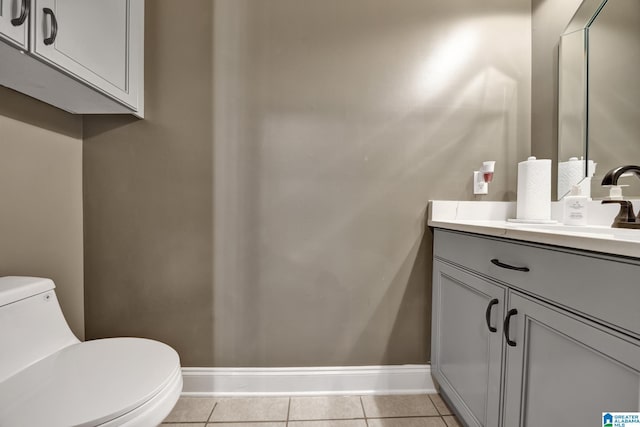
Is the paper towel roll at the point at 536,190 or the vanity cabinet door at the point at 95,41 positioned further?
the paper towel roll at the point at 536,190

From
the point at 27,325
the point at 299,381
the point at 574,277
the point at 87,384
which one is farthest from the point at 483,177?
the point at 27,325

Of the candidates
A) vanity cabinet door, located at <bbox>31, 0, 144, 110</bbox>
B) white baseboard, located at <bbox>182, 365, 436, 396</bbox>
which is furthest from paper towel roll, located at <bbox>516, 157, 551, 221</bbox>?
vanity cabinet door, located at <bbox>31, 0, 144, 110</bbox>

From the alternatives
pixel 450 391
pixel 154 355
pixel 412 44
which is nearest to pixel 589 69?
pixel 412 44

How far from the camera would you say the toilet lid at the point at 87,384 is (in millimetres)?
673

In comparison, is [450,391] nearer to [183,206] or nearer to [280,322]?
[280,322]

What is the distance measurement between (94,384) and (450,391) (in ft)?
4.26

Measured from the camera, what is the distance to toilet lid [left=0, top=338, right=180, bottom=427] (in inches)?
26.5

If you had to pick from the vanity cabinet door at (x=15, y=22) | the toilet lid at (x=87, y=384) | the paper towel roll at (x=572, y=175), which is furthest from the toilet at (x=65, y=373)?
the paper towel roll at (x=572, y=175)

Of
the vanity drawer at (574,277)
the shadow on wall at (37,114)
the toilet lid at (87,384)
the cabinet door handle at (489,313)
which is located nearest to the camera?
the vanity drawer at (574,277)

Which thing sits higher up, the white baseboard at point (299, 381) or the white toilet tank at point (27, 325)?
the white toilet tank at point (27, 325)

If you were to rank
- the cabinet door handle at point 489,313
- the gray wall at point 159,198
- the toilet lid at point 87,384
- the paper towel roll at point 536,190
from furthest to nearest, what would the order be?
the gray wall at point 159,198 → the paper towel roll at point 536,190 → the cabinet door handle at point 489,313 → the toilet lid at point 87,384

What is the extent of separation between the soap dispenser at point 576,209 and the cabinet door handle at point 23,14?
6.47 feet

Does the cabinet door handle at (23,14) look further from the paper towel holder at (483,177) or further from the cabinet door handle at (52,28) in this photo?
the paper towel holder at (483,177)

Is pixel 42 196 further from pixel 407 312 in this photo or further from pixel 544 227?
pixel 544 227
